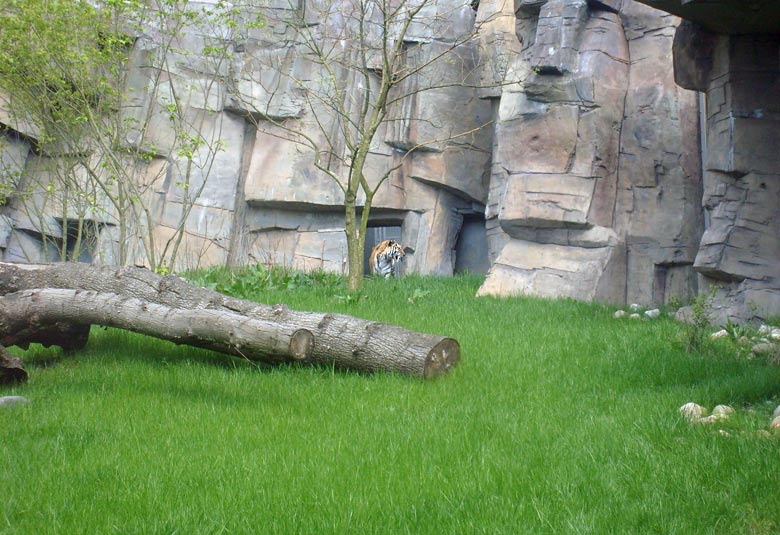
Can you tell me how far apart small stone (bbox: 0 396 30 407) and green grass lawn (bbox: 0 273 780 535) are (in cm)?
13

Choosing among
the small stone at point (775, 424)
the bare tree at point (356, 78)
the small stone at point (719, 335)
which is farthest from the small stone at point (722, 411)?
the bare tree at point (356, 78)

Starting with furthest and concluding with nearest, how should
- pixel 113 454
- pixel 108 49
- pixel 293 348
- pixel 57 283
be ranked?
pixel 108 49 → pixel 57 283 → pixel 293 348 → pixel 113 454

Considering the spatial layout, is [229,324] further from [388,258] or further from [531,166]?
[388,258]

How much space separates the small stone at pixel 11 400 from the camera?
5.94 m

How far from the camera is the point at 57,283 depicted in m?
7.51

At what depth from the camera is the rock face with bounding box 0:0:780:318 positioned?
33.4 ft

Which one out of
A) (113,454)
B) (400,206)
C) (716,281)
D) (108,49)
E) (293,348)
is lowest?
(113,454)

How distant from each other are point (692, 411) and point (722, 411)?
18cm

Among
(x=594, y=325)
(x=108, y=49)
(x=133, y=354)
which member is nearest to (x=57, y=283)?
(x=133, y=354)

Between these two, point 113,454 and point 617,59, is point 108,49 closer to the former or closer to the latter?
point 617,59

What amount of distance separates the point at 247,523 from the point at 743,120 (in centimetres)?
838

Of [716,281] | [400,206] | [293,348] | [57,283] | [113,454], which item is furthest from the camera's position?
[400,206]

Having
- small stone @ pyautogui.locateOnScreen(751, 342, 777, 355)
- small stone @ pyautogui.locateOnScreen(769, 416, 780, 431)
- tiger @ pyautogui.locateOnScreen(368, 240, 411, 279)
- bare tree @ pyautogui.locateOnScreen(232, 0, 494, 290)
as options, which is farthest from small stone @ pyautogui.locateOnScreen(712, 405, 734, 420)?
tiger @ pyautogui.locateOnScreen(368, 240, 411, 279)

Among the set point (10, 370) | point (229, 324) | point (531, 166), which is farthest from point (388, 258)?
point (10, 370)
